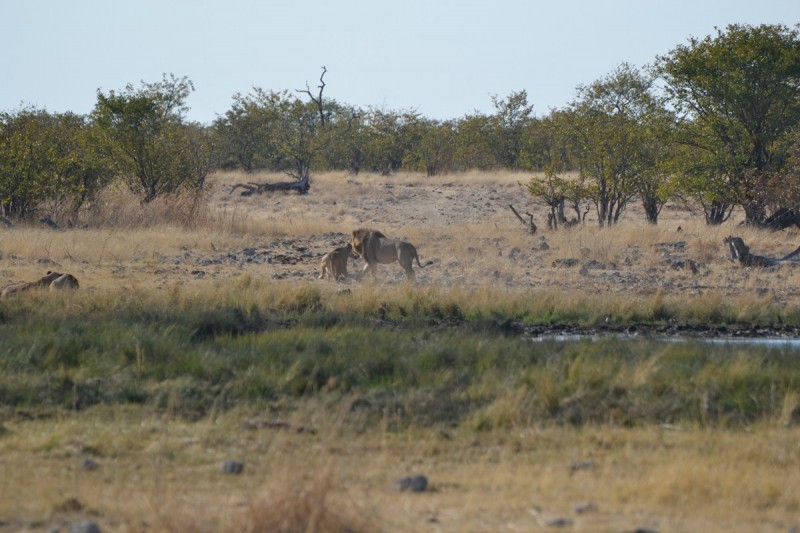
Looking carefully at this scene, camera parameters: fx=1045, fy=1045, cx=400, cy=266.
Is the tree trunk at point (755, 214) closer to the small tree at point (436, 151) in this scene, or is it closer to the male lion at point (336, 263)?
the male lion at point (336, 263)

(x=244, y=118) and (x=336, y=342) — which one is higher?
(x=244, y=118)

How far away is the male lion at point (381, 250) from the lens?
1838cm

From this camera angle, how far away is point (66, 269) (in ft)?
62.6

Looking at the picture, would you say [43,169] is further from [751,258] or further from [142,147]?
[751,258]

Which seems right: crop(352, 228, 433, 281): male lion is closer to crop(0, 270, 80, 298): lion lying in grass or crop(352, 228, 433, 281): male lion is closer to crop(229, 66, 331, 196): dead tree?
crop(0, 270, 80, 298): lion lying in grass

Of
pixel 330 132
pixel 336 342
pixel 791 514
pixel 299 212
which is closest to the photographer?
pixel 791 514

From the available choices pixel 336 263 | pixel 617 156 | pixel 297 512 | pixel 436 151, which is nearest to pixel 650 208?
pixel 617 156

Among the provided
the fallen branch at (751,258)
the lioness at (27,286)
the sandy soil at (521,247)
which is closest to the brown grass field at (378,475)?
the lioness at (27,286)

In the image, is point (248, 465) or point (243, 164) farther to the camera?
point (243, 164)

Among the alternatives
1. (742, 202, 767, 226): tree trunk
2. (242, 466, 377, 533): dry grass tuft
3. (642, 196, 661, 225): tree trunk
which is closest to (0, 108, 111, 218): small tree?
(642, 196, 661, 225): tree trunk

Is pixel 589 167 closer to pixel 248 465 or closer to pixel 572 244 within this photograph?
pixel 572 244

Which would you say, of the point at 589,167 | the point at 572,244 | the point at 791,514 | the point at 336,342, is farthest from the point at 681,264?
the point at 791,514

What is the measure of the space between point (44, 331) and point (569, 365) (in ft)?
18.8

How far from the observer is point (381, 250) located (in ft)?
60.9
